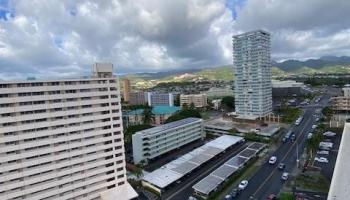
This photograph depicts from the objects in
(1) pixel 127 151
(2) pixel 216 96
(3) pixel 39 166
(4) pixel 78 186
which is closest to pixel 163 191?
(4) pixel 78 186

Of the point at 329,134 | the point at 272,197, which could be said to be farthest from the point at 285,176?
the point at 329,134

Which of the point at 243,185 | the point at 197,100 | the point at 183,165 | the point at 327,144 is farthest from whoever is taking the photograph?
the point at 197,100

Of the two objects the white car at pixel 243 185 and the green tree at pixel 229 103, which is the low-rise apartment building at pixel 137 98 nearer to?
the green tree at pixel 229 103

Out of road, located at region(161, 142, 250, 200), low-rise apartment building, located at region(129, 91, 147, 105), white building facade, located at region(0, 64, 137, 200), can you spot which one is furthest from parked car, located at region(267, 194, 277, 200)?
low-rise apartment building, located at region(129, 91, 147, 105)

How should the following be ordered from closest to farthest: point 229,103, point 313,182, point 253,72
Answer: point 313,182 → point 253,72 → point 229,103

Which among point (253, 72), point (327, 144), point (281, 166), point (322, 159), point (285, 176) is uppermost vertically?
point (253, 72)

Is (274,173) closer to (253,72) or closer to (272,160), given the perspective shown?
(272,160)

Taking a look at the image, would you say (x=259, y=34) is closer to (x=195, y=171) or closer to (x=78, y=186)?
(x=195, y=171)

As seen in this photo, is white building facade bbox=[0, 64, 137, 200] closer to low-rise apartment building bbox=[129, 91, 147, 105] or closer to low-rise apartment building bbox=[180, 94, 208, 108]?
low-rise apartment building bbox=[180, 94, 208, 108]
